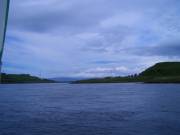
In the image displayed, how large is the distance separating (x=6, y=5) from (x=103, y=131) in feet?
93.2

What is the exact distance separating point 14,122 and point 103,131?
44.4 ft

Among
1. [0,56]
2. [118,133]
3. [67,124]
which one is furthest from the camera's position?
[67,124]

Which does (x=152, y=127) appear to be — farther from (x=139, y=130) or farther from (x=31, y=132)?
(x=31, y=132)

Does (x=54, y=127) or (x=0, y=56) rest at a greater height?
(x=0, y=56)

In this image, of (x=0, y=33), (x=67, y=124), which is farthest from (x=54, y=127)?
(x=0, y=33)

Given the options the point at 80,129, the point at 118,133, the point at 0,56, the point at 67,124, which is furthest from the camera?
the point at 67,124

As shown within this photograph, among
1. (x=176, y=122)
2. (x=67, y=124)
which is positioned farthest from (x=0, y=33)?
(x=176, y=122)

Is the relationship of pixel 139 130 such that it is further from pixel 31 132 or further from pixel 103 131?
pixel 31 132

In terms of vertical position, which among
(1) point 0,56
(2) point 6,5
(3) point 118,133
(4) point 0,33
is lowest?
(3) point 118,133

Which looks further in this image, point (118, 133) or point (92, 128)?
point (92, 128)

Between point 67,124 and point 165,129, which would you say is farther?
point 67,124

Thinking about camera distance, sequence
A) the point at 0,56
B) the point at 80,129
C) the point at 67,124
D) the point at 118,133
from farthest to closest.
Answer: the point at 67,124, the point at 80,129, the point at 118,133, the point at 0,56

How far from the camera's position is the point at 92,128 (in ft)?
111

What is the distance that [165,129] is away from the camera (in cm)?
3269
